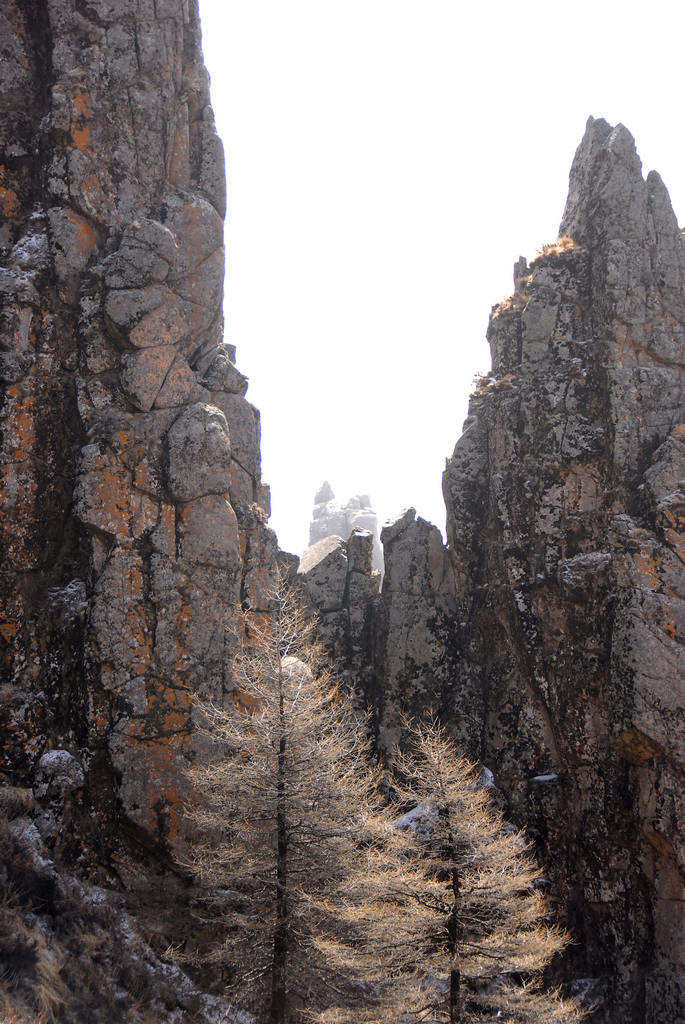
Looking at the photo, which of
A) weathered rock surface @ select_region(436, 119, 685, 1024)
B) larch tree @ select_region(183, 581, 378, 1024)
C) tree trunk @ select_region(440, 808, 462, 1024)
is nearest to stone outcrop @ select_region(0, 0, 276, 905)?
larch tree @ select_region(183, 581, 378, 1024)

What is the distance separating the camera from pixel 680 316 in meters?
23.5

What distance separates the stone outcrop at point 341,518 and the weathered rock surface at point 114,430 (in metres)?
34.3

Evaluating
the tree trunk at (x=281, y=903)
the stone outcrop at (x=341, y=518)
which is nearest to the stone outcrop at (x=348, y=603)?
the tree trunk at (x=281, y=903)

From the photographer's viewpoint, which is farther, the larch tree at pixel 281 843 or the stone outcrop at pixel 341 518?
the stone outcrop at pixel 341 518

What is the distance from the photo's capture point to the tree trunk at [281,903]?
1440cm

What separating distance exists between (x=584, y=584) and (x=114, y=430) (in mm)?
12237

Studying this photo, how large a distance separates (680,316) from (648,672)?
10107 millimetres

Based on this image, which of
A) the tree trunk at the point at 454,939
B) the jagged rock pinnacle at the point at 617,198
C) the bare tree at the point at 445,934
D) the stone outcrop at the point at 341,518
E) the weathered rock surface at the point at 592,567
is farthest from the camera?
the stone outcrop at the point at 341,518

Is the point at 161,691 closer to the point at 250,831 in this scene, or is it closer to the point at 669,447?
the point at 250,831

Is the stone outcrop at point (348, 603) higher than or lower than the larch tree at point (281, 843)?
higher

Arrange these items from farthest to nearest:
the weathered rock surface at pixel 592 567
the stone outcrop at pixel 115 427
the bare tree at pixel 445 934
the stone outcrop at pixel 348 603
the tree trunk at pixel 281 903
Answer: the stone outcrop at pixel 348 603 → the weathered rock surface at pixel 592 567 → the stone outcrop at pixel 115 427 → the tree trunk at pixel 281 903 → the bare tree at pixel 445 934

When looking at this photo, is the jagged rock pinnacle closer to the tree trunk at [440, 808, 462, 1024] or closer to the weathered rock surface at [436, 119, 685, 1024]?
the weathered rock surface at [436, 119, 685, 1024]

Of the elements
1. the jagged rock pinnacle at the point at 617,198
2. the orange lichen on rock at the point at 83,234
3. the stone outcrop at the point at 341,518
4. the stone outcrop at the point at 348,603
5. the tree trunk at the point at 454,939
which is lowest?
the tree trunk at the point at 454,939

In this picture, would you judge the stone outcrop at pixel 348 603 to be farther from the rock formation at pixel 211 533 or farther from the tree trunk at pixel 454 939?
the tree trunk at pixel 454 939
